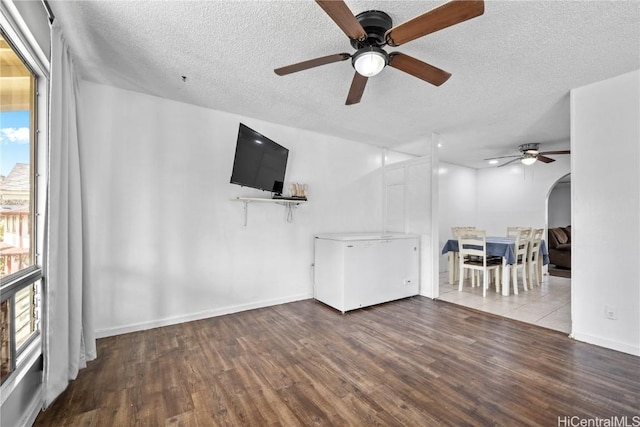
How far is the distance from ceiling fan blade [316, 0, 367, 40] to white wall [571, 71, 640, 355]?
8.20 feet

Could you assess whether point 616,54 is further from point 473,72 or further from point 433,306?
point 433,306

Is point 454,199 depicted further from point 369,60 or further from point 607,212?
point 369,60

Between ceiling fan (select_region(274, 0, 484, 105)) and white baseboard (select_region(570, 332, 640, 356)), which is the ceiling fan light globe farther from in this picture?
white baseboard (select_region(570, 332, 640, 356))

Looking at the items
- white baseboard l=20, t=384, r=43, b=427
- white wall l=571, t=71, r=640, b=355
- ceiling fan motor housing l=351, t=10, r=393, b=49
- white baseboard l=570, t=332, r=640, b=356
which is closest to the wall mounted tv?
ceiling fan motor housing l=351, t=10, r=393, b=49

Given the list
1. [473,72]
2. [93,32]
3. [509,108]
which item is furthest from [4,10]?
[509,108]

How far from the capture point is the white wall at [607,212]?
2441 millimetres

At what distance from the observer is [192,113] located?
10.6ft

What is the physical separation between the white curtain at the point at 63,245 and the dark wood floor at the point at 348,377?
234mm

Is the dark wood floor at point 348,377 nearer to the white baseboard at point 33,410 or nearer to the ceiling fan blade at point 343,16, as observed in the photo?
the white baseboard at point 33,410

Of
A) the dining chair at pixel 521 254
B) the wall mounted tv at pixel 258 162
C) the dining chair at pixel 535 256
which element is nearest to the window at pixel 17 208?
the wall mounted tv at pixel 258 162

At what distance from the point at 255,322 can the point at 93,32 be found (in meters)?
2.89

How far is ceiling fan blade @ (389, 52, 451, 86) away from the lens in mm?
1837

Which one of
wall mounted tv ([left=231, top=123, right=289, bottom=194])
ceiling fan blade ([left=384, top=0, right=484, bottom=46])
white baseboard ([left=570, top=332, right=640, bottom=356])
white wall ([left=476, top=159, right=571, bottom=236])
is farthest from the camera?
white wall ([left=476, top=159, right=571, bottom=236])

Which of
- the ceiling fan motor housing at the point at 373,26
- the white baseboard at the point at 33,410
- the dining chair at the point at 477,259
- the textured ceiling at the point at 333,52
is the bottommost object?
the white baseboard at the point at 33,410
